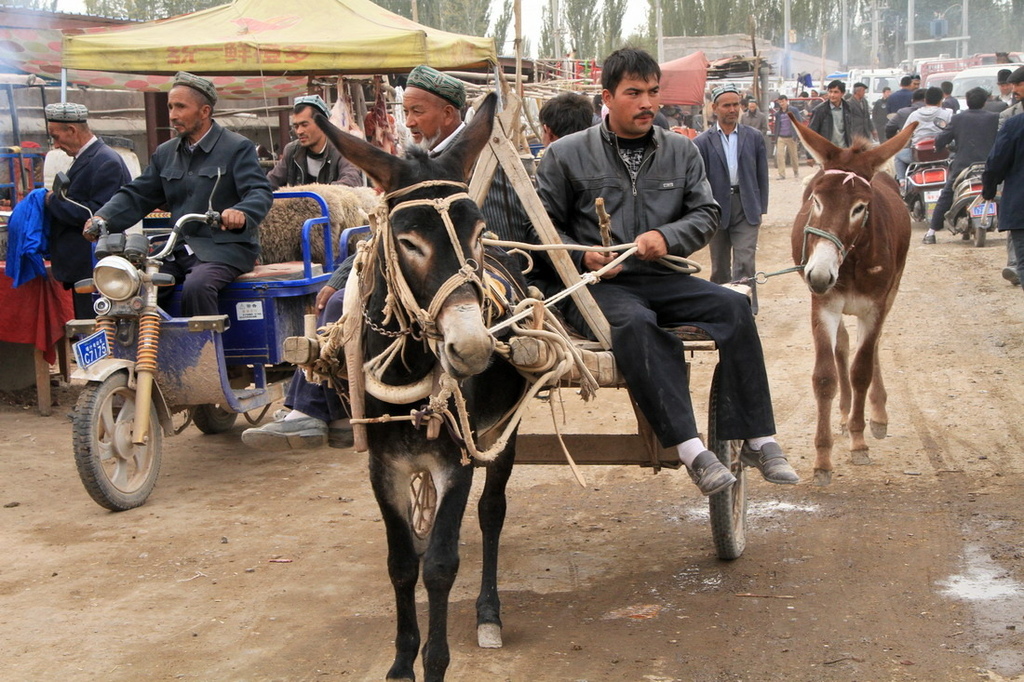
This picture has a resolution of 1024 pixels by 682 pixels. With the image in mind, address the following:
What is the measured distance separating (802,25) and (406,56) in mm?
75944

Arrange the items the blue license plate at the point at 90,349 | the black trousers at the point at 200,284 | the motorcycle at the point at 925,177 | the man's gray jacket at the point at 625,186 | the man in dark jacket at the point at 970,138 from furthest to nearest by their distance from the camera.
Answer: the motorcycle at the point at 925,177
the man in dark jacket at the point at 970,138
the black trousers at the point at 200,284
the blue license plate at the point at 90,349
the man's gray jacket at the point at 625,186

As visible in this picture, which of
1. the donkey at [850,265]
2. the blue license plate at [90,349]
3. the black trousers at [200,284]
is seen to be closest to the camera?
the blue license plate at [90,349]

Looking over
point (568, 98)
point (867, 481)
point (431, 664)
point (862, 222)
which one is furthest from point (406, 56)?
point (431, 664)

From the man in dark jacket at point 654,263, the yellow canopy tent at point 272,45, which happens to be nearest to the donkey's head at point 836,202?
the man in dark jacket at point 654,263

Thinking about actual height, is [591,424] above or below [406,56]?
below

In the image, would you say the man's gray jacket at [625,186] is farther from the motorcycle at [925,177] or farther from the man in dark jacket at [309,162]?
the motorcycle at [925,177]

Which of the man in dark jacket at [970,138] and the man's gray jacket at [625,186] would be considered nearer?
the man's gray jacket at [625,186]

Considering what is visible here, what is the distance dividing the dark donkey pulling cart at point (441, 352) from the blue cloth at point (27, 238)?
4.58 meters

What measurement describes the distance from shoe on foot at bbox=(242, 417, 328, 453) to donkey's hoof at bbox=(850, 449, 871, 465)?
11.0 feet

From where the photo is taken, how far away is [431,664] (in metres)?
3.59

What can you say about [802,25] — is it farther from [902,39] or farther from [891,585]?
[891,585]

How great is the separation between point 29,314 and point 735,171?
6456 millimetres

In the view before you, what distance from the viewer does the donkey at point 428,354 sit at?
321cm

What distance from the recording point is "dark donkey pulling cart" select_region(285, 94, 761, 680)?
326 cm
